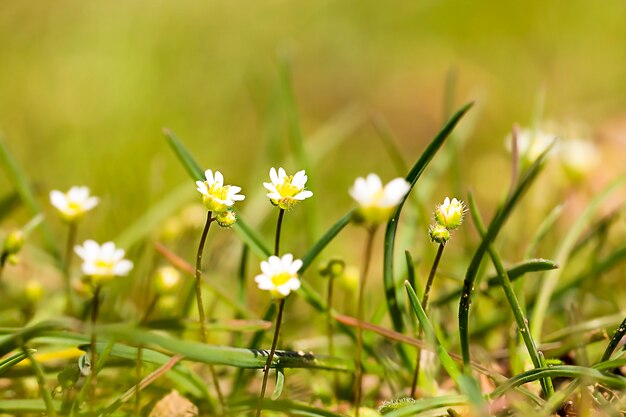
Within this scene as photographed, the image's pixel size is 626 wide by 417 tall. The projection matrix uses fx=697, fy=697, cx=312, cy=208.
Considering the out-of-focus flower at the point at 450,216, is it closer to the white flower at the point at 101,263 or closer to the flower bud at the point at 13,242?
the white flower at the point at 101,263

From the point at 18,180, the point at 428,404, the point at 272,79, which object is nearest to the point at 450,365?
the point at 428,404

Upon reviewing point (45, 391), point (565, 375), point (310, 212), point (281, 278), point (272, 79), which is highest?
point (272, 79)

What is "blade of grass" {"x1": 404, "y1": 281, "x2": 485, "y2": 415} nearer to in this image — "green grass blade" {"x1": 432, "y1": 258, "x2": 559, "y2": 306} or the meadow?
the meadow

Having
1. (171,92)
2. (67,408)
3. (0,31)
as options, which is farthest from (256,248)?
(0,31)

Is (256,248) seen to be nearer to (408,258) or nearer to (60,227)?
(408,258)

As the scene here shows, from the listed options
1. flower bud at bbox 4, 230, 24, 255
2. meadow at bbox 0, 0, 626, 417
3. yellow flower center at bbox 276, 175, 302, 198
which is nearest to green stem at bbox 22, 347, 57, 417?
meadow at bbox 0, 0, 626, 417

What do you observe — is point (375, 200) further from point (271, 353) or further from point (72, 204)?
point (72, 204)

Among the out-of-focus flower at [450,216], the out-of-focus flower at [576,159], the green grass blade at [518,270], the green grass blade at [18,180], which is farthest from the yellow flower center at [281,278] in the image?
the out-of-focus flower at [576,159]
